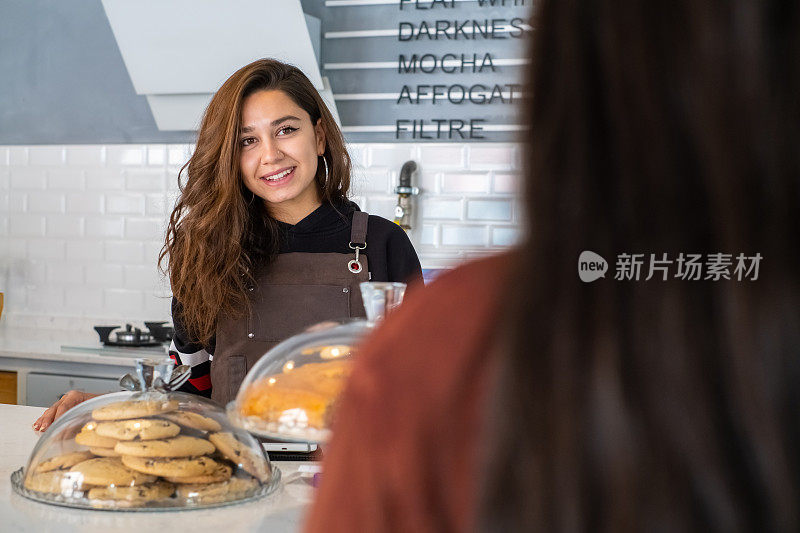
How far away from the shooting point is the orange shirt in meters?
0.53

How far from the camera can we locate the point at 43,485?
5.42 feet

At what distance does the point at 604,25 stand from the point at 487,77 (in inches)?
166

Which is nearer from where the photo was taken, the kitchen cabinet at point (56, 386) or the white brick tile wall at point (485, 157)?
the kitchen cabinet at point (56, 386)

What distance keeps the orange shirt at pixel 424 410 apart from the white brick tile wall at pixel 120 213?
4.01 meters

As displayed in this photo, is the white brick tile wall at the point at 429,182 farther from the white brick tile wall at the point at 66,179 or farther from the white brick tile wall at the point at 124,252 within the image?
the white brick tile wall at the point at 66,179

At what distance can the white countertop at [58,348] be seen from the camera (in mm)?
4254

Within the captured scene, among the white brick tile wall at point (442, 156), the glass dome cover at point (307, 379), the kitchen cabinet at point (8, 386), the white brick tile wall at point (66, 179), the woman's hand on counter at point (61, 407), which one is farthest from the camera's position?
the white brick tile wall at point (66, 179)

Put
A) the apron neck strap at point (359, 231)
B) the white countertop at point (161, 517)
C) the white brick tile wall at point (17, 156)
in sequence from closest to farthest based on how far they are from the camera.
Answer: the white countertop at point (161, 517), the apron neck strap at point (359, 231), the white brick tile wall at point (17, 156)

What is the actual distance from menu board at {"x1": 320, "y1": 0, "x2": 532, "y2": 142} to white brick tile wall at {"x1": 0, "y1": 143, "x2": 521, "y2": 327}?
4.9 inches

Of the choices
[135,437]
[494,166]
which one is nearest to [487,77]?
[494,166]

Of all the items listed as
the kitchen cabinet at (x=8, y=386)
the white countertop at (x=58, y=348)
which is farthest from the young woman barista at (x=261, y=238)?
the kitchen cabinet at (x=8, y=386)

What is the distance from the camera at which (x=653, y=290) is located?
488mm

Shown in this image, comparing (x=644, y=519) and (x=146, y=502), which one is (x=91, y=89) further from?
(x=644, y=519)

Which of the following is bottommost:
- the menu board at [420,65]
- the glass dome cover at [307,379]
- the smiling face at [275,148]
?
the glass dome cover at [307,379]
